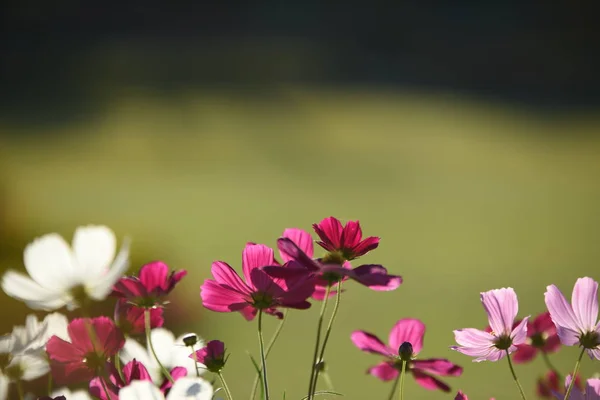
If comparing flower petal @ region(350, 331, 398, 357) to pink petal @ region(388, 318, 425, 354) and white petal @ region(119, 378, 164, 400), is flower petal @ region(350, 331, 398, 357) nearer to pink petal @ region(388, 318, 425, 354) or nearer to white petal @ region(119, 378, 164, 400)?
pink petal @ region(388, 318, 425, 354)

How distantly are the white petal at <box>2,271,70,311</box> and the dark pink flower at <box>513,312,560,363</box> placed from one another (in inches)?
8.4

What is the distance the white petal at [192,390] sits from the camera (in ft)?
0.70

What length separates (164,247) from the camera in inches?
80.7

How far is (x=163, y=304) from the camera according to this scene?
292 mm

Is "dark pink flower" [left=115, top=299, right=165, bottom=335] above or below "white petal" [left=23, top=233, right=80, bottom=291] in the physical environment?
below

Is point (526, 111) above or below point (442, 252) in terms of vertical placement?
above

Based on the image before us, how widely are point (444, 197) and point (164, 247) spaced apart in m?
1.59

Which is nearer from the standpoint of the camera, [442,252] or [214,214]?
[442,252]

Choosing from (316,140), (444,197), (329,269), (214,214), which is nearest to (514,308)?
(329,269)

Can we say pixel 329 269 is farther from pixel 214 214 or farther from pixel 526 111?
pixel 526 111

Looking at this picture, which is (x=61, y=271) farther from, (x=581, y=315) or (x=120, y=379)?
(x=581, y=315)

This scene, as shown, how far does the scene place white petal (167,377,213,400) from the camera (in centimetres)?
21

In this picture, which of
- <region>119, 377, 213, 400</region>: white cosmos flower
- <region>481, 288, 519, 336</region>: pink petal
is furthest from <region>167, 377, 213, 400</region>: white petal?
<region>481, 288, 519, 336</region>: pink petal

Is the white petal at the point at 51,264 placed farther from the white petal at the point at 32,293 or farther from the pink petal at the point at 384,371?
the pink petal at the point at 384,371
